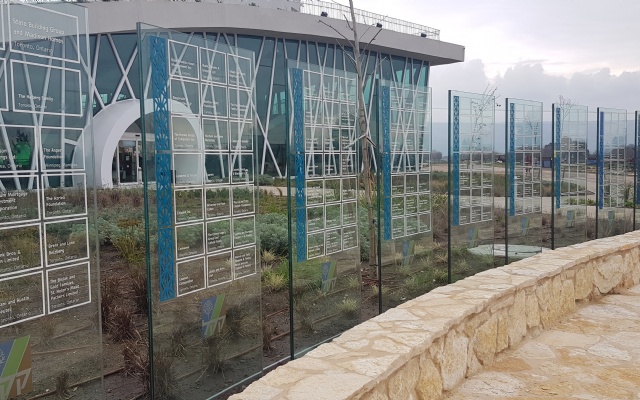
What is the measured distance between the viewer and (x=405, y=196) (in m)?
6.70

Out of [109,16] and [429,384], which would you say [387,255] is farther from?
[109,16]

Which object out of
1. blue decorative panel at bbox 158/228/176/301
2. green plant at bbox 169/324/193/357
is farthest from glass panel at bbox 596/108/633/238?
blue decorative panel at bbox 158/228/176/301

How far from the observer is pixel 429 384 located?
385cm

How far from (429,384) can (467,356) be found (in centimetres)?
64

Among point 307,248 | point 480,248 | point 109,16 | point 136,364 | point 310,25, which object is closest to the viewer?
point 136,364

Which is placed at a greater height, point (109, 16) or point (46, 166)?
point (109, 16)

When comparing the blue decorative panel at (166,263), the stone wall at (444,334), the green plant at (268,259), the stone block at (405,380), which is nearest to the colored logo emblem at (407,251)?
the stone wall at (444,334)

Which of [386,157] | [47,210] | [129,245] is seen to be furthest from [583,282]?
[129,245]

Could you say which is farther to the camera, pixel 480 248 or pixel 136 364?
pixel 480 248

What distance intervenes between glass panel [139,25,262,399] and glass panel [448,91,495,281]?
3512 millimetres

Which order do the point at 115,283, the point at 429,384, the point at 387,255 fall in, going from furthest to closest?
the point at 115,283 → the point at 387,255 → the point at 429,384

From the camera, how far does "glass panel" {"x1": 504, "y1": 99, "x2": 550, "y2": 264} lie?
343 inches

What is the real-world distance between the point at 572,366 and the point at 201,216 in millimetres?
3040

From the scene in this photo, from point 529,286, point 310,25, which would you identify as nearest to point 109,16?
point 310,25
